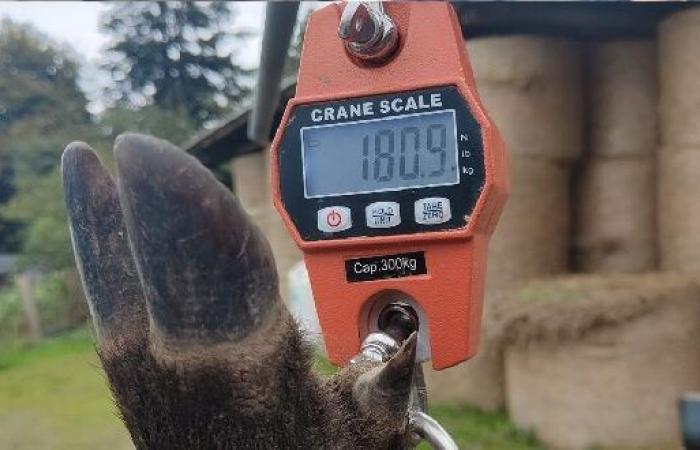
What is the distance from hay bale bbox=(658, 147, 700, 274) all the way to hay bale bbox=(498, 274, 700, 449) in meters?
0.08

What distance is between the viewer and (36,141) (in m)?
10.0

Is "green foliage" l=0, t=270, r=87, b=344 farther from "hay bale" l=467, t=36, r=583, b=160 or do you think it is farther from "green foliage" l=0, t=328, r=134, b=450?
"hay bale" l=467, t=36, r=583, b=160

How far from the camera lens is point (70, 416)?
3.87 meters

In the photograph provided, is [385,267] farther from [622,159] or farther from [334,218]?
[622,159]

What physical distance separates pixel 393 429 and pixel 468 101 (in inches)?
8.8

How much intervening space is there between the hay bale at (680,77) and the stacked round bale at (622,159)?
198 mm

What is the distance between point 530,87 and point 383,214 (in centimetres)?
218

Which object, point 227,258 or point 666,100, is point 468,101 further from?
point 666,100

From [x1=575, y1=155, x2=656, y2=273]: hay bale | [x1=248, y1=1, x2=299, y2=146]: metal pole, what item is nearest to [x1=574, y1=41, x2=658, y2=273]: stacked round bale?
[x1=575, y1=155, x2=656, y2=273]: hay bale

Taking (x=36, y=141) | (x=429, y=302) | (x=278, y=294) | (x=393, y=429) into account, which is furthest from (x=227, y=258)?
(x=36, y=141)

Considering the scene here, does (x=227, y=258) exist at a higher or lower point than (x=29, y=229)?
higher

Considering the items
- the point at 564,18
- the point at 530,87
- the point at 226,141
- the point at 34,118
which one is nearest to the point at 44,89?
the point at 34,118

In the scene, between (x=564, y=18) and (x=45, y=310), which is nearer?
(x=564, y=18)

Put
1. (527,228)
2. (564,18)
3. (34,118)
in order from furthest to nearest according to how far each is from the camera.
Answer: (34,118) < (527,228) < (564,18)
